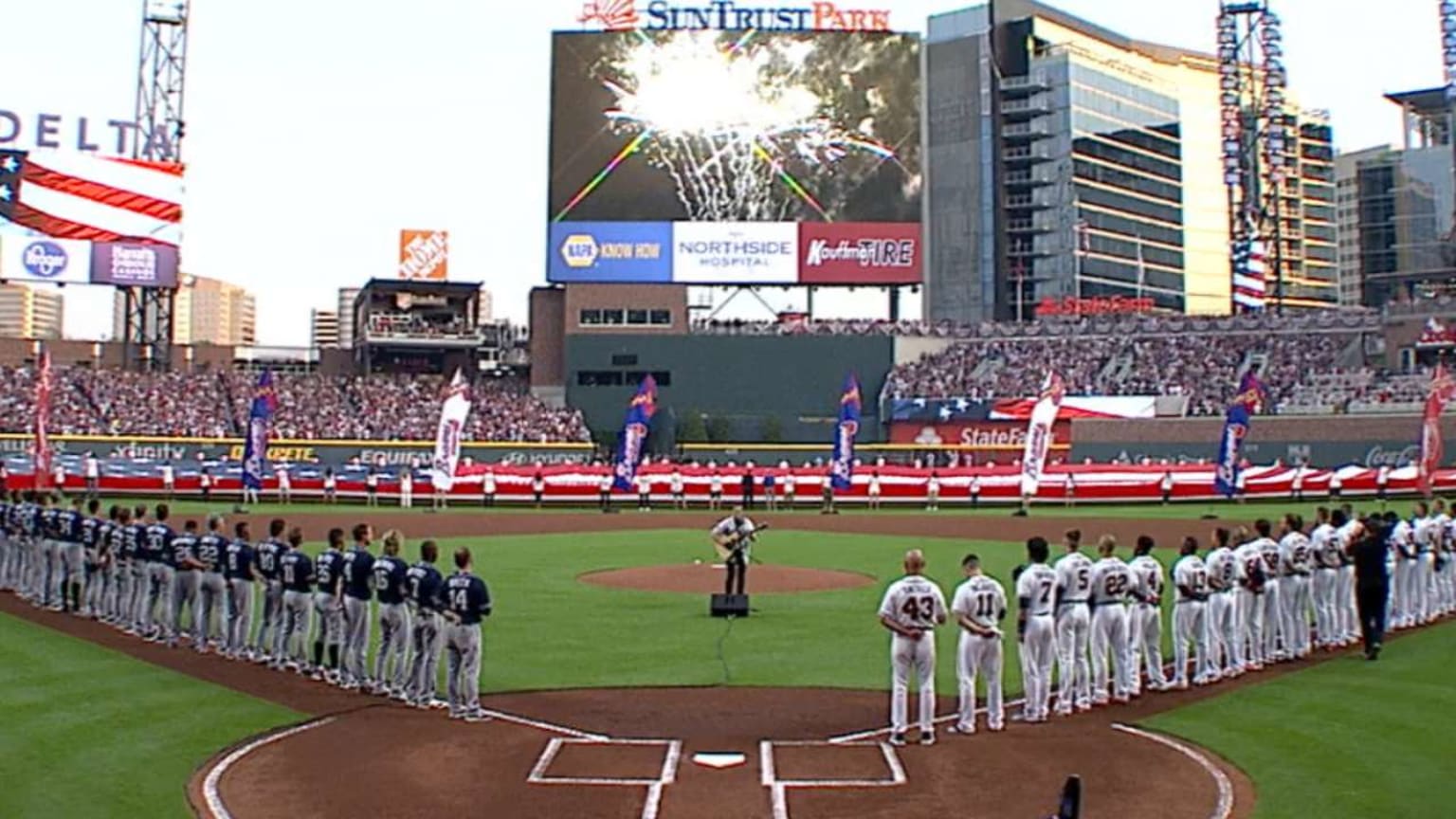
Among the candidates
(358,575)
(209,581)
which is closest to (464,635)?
(358,575)

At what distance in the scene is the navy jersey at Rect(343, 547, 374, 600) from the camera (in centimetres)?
1568

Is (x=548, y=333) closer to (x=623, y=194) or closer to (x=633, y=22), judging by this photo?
(x=623, y=194)

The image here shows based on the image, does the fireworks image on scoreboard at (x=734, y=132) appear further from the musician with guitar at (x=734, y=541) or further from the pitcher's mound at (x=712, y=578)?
the musician with guitar at (x=734, y=541)

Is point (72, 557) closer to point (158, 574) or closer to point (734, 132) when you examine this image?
point (158, 574)

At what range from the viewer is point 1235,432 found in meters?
40.8

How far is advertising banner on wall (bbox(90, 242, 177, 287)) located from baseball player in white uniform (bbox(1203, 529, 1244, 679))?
203 ft

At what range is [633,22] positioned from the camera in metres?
74.1

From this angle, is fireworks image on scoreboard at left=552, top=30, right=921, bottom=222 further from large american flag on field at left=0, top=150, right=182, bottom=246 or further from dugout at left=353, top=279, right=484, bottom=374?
large american flag on field at left=0, top=150, right=182, bottom=246

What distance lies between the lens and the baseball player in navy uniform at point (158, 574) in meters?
19.1

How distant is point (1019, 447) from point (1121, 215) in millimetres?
76313

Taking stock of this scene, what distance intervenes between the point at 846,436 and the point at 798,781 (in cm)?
3553

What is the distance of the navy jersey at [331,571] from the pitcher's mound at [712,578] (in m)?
10.2

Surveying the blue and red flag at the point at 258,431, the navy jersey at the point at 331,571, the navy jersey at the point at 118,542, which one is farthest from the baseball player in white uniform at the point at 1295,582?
the blue and red flag at the point at 258,431

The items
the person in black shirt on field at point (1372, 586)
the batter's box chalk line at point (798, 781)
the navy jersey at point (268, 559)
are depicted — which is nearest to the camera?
the batter's box chalk line at point (798, 781)
